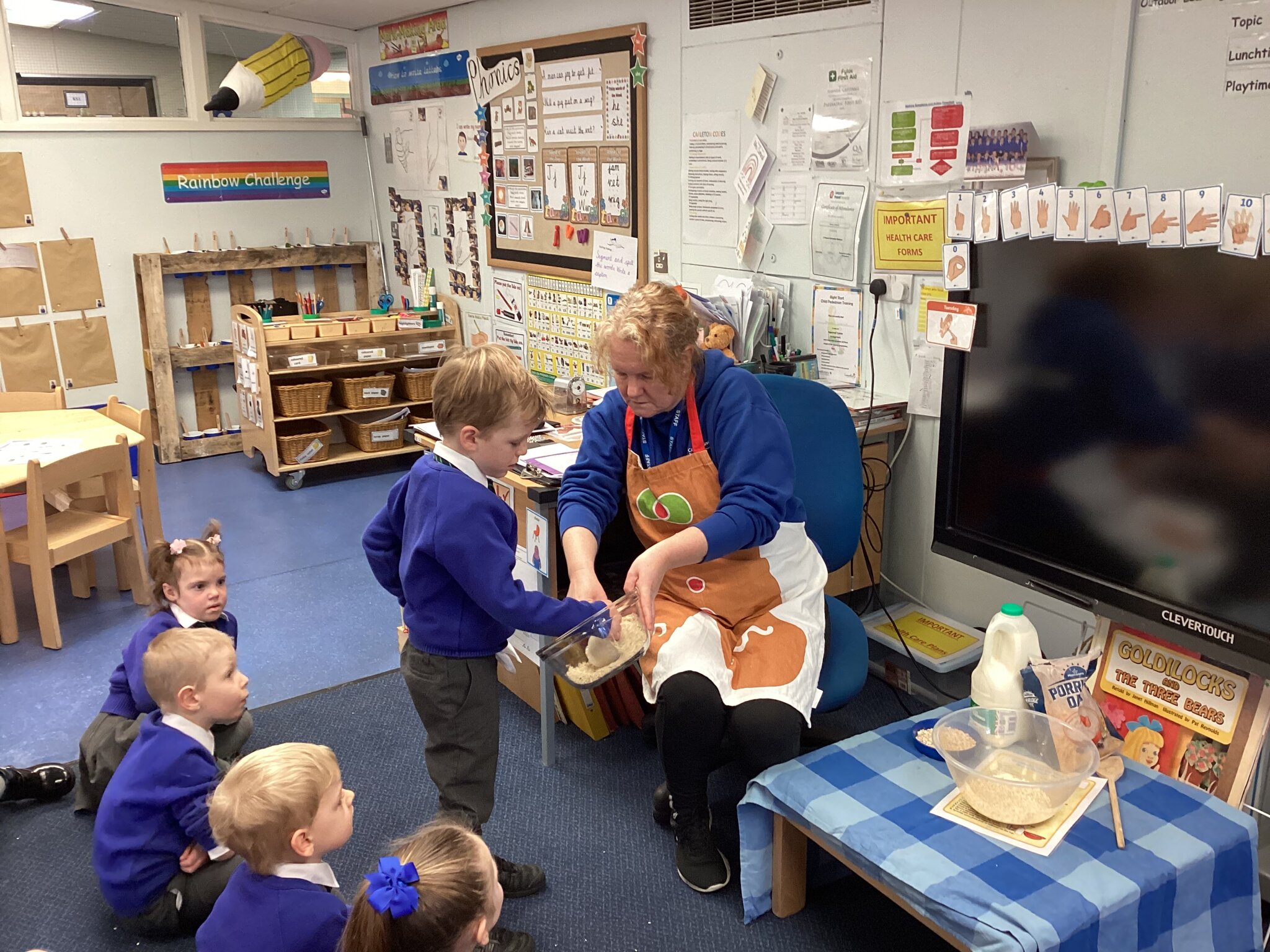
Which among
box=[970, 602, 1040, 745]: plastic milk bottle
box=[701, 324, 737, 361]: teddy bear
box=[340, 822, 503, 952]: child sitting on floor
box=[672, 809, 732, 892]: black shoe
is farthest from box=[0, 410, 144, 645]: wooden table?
box=[970, 602, 1040, 745]: plastic milk bottle

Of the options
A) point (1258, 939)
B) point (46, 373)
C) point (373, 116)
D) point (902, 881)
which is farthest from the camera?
point (373, 116)

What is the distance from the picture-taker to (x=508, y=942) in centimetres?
199

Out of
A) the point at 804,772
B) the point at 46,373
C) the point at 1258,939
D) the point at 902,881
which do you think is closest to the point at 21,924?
the point at 804,772

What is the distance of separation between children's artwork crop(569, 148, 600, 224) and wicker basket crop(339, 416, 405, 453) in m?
1.63

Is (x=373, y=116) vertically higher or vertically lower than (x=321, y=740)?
higher

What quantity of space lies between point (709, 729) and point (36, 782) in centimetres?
173

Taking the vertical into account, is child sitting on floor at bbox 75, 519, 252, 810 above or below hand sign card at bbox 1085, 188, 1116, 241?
below

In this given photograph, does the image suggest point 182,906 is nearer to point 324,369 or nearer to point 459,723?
point 459,723

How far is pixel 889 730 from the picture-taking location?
209cm

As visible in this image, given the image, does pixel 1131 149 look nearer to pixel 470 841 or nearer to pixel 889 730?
pixel 889 730

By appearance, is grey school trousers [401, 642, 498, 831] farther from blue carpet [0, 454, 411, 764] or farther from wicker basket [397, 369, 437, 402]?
wicker basket [397, 369, 437, 402]

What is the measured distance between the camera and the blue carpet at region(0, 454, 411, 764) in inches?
118

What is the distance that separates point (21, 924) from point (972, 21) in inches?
122

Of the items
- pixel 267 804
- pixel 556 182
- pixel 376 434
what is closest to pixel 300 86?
pixel 376 434
